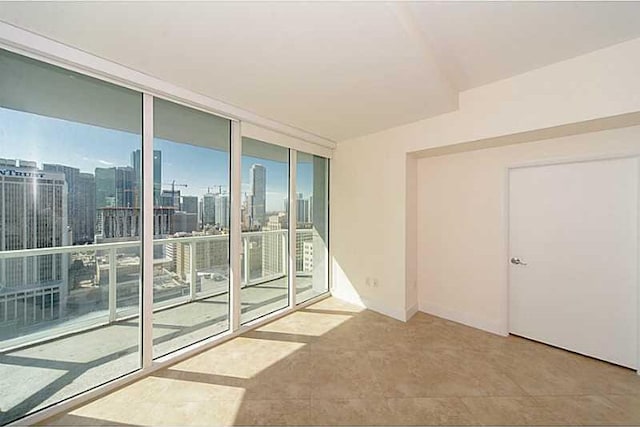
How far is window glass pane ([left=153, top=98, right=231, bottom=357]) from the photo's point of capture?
2650 mm

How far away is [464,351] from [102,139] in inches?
161

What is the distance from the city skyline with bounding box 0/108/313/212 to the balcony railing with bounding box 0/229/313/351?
0.66m

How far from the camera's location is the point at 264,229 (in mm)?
3709

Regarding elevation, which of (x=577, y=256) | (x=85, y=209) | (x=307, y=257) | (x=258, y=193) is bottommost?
(x=307, y=257)

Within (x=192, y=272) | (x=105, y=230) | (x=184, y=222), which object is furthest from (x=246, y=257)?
(x=105, y=230)

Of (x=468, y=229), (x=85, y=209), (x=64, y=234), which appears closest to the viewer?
(x=64, y=234)

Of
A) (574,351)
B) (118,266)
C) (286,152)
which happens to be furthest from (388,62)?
(574,351)

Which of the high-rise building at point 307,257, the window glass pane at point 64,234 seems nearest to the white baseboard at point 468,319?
the high-rise building at point 307,257

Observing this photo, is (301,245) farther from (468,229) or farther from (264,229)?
(468,229)

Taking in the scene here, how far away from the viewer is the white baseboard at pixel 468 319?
10.9 ft

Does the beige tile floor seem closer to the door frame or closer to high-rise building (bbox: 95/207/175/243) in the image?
the door frame

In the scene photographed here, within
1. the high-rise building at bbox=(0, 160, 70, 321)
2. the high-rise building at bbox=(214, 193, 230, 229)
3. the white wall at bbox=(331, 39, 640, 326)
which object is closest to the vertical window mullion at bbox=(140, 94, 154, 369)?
the high-rise building at bbox=(0, 160, 70, 321)

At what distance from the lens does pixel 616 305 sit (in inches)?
105

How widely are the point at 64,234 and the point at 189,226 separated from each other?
38.7 inches
